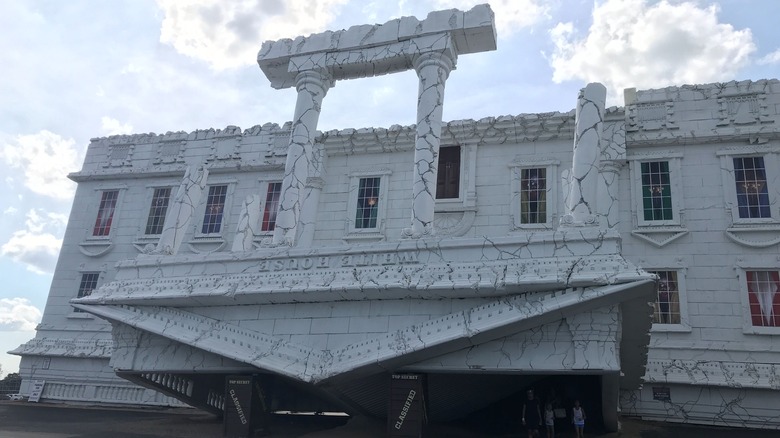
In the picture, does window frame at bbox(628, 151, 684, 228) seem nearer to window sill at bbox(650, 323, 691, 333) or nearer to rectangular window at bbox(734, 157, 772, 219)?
rectangular window at bbox(734, 157, 772, 219)

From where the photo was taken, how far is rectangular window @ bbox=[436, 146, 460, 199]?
2233 centimetres

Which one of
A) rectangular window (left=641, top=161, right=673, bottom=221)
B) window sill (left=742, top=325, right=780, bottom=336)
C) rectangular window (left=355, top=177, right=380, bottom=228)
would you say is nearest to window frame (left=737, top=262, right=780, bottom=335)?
window sill (left=742, top=325, right=780, bottom=336)

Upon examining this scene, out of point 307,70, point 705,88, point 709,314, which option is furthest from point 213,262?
point 705,88

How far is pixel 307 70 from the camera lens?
19406mm

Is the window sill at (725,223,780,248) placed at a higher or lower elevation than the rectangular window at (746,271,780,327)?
Answer: higher

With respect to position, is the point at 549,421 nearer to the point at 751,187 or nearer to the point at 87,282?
the point at 751,187

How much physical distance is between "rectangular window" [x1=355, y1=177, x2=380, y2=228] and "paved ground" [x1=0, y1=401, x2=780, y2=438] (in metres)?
7.78

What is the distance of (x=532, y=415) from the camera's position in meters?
14.1

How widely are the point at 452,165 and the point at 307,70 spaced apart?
272 inches

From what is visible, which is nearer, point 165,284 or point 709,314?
point 165,284

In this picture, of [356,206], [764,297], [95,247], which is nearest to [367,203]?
[356,206]

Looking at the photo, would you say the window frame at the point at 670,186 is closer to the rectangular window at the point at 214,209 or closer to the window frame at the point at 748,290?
the window frame at the point at 748,290

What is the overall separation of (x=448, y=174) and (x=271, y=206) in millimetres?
8218

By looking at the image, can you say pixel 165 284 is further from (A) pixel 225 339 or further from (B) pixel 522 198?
(B) pixel 522 198
